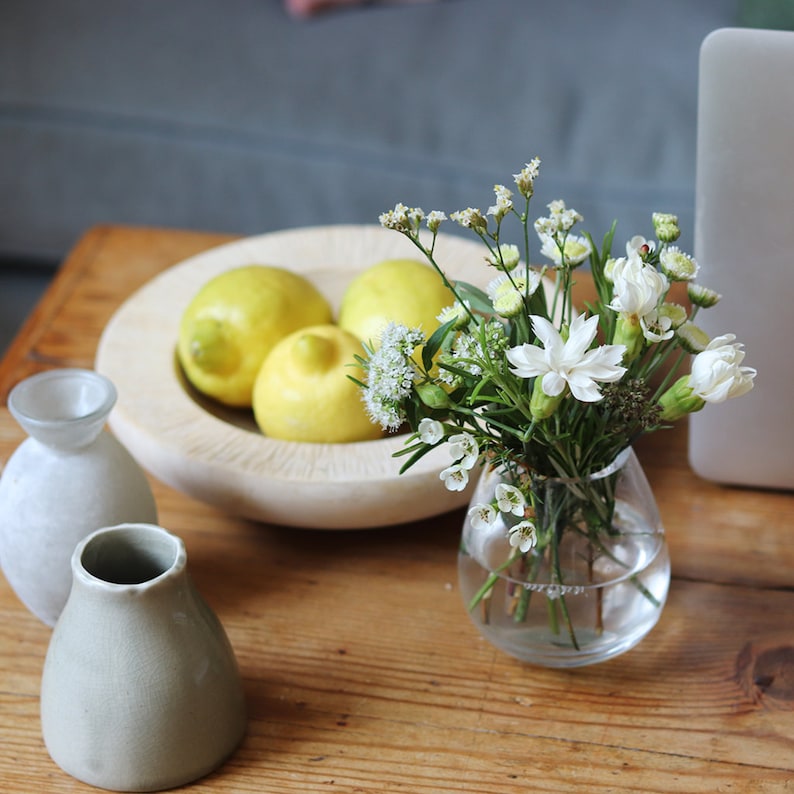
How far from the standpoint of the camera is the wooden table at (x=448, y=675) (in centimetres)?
57

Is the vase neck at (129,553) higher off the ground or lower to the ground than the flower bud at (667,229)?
lower

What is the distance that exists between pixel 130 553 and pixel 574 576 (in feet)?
0.78

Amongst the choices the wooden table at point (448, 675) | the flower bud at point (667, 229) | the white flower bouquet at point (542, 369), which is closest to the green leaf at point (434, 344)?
the white flower bouquet at point (542, 369)

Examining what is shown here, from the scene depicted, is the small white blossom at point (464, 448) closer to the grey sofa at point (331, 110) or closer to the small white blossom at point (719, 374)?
the small white blossom at point (719, 374)

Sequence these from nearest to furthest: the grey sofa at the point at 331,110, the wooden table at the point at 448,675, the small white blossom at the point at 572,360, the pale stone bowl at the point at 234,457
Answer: the small white blossom at the point at 572,360
the wooden table at the point at 448,675
the pale stone bowl at the point at 234,457
the grey sofa at the point at 331,110

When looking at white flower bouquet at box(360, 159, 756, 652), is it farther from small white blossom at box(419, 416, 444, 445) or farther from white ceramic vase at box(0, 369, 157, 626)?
white ceramic vase at box(0, 369, 157, 626)

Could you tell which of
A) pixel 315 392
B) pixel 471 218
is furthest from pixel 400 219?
pixel 315 392

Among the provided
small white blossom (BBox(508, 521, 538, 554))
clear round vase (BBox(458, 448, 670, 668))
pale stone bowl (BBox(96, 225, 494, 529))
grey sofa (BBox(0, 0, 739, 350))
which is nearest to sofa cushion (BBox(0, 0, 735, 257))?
grey sofa (BBox(0, 0, 739, 350))

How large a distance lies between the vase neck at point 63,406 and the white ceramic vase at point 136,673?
0.26 ft

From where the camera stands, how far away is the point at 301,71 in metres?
1.48

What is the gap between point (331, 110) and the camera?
4.75 feet

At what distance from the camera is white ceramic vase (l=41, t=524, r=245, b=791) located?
52cm

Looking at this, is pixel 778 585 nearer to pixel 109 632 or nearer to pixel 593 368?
pixel 593 368

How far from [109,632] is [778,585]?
42 centimetres
